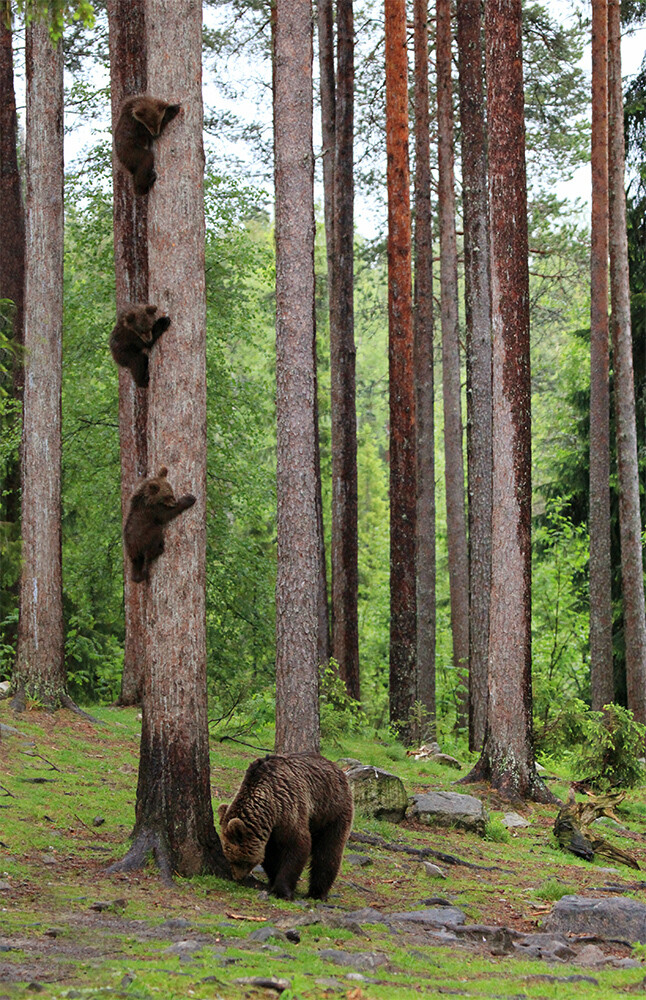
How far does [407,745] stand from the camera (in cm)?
1880

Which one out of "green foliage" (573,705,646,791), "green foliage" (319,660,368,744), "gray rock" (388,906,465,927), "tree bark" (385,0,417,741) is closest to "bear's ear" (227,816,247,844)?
"gray rock" (388,906,465,927)

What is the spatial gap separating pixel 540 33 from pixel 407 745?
15.5m

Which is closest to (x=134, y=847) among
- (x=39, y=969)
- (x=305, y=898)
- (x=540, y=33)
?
(x=305, y=898)

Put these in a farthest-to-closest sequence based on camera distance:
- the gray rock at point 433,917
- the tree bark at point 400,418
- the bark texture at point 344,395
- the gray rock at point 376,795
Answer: the bark texture at point 344,395 → the tree bark at point 400,418 → the gray rock at point 376,795 → the gray rock at point 433,917

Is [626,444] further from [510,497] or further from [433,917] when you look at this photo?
[433,917]

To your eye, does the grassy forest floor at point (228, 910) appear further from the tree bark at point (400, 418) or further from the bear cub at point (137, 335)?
the tree bark at point (400, 418)

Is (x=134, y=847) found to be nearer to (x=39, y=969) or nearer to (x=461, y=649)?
(x=39, y=969)

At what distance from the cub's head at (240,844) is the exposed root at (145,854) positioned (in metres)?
0.45

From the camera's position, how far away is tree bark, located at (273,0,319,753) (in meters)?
11.7

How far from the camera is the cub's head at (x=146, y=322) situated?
861 cm

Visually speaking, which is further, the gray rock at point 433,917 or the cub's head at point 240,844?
the cub's head at point 240,844

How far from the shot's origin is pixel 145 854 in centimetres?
838

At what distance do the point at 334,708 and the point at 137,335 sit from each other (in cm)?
1021

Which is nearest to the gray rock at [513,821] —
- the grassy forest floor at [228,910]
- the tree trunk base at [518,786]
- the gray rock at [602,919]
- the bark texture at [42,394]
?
the grassy forest floor at [228,910]
